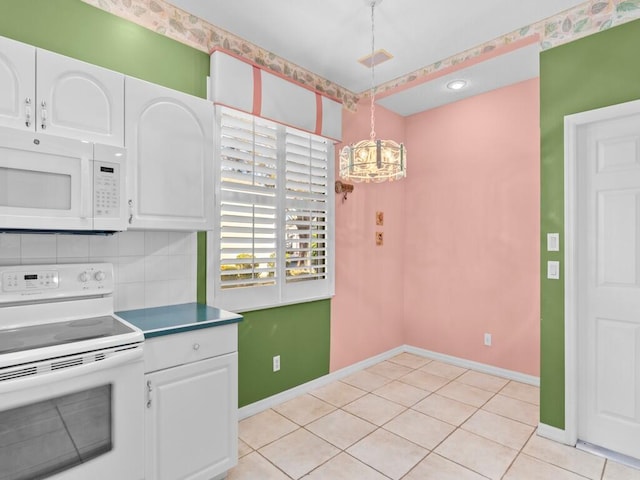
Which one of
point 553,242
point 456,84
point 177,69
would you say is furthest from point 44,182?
point 456,84

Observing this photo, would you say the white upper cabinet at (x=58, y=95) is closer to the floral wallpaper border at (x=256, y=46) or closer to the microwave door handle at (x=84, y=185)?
the microwave door handle at (x=84, y=185)

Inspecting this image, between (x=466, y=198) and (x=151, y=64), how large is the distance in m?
3.09

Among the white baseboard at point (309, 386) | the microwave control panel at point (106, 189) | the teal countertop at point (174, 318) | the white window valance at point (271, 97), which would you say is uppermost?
the white window valance at point (271, 97)

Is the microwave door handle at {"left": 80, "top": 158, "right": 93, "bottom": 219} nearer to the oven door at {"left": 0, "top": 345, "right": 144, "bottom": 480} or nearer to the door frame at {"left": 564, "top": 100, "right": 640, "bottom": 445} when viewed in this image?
the oven door at {"left": 0, "top": 345, "right": 144, "bottom": 480}

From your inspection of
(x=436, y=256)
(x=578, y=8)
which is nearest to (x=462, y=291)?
(x=436, y=256)

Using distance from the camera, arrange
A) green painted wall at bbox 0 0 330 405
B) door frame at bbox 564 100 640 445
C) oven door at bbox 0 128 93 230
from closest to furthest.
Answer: oven door at bbox 0 128 93 230
green painted wall at bbox 0 0 330 405
door frame at bbox 564 100 640 445

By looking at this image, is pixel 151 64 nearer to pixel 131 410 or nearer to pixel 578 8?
pixel 131 410

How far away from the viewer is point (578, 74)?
2311 millimetres

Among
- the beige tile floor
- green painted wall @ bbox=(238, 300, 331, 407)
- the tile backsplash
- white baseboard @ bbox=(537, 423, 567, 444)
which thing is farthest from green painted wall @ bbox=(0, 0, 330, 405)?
white baseboard @ bbox=(537, 423, 567, 444)

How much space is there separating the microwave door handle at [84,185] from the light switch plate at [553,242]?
9.16 feet

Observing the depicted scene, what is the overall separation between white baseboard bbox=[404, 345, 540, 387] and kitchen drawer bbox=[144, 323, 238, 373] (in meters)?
2.74

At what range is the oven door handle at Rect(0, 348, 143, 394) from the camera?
1241 mm

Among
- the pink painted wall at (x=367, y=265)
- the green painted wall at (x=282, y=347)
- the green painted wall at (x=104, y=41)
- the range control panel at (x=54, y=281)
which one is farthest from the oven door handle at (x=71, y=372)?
the pink painted wall at (x=367, y=265)

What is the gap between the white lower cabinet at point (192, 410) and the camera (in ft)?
5.55
